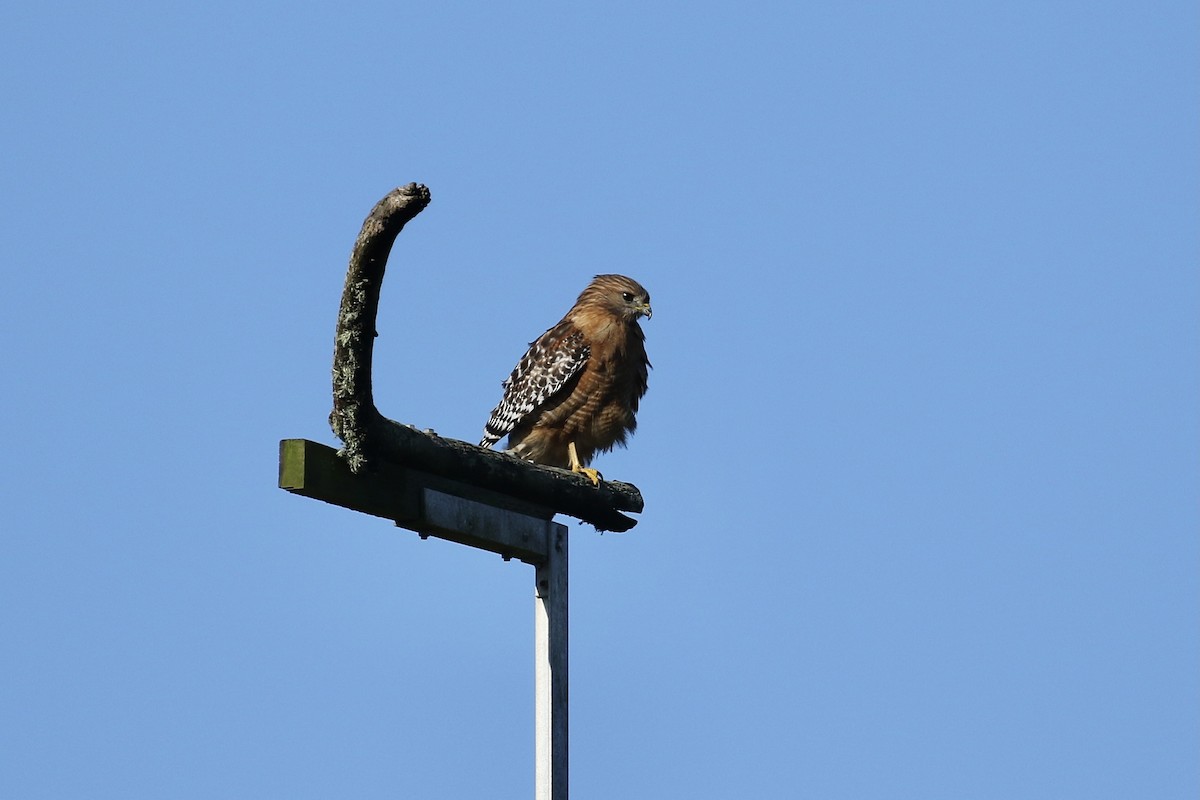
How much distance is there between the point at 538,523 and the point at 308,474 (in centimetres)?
127

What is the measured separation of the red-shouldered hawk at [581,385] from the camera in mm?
8930

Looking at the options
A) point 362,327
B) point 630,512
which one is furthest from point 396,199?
point 630,512

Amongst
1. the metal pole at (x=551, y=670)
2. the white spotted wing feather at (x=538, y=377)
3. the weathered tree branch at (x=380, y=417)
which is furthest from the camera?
the white spotted wing feather at (x=538, y=377)

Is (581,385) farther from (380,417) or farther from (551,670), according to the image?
(380,417)

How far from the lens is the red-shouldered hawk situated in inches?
352

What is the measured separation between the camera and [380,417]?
4848 millimetres

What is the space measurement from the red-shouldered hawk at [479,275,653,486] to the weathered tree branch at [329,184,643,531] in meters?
2.83

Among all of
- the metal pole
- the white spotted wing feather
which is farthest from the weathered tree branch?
the white spotted wing feather

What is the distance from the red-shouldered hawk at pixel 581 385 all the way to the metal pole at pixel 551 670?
118 inches

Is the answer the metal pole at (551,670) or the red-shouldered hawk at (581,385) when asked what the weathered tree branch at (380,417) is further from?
the red-shouldered hawk at (581,385)

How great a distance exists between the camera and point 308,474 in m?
4.67

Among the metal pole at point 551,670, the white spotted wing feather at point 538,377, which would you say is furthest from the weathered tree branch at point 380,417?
the white spotted wing feather at point 538,377

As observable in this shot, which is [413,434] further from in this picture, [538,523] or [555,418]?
[555,418]

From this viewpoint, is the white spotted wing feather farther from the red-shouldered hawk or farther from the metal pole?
the metal pole
